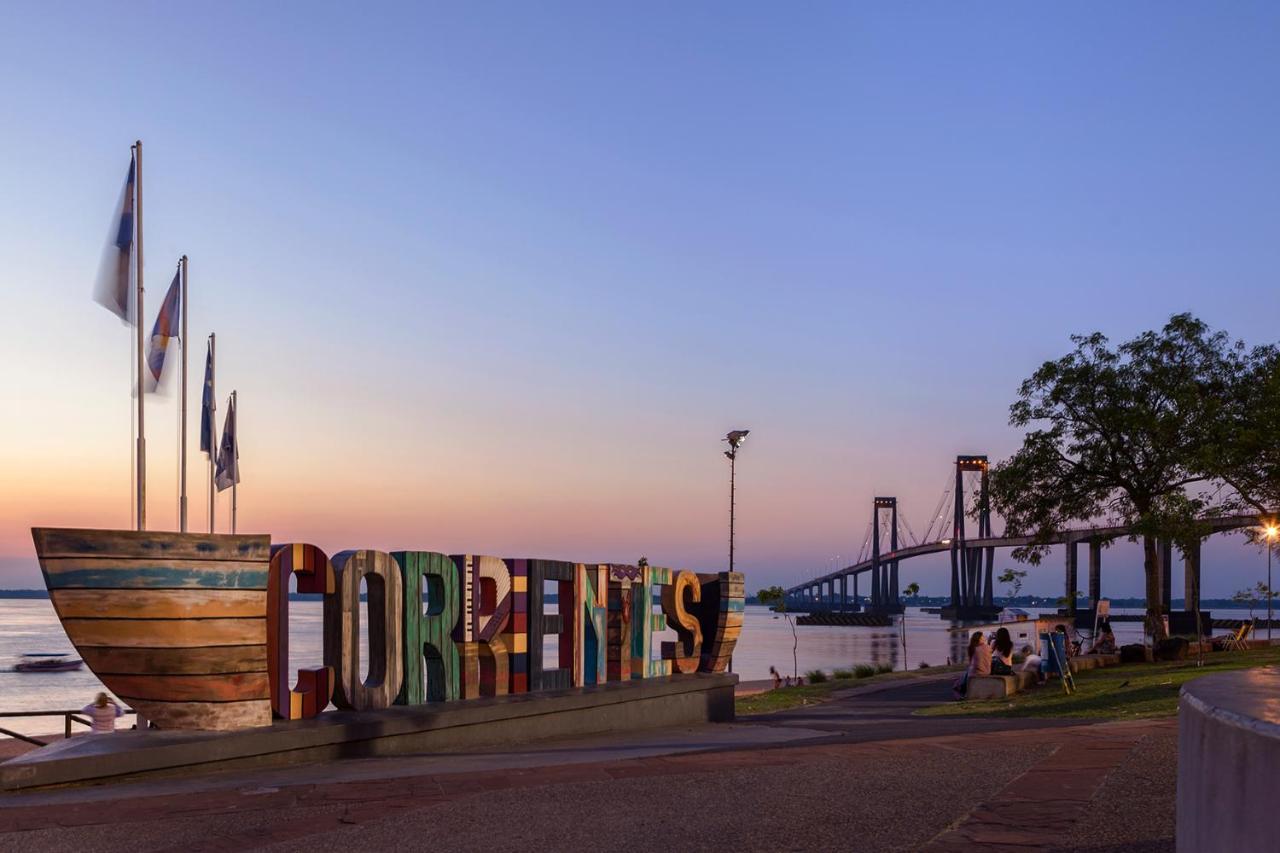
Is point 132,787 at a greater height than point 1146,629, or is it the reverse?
point 132,787

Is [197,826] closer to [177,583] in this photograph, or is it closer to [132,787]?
[132,787]

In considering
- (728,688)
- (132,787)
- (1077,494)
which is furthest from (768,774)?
(1077,494)

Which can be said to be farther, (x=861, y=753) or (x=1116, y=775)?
(x=861, y=753)

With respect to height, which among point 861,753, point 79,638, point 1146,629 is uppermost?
point 79,638

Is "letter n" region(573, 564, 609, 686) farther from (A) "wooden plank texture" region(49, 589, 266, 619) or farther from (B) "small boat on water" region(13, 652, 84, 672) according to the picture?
(B) "small boat on water" region(13, 652, 84, 672)

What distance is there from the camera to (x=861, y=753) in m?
11.3

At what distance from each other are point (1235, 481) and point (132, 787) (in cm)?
3547

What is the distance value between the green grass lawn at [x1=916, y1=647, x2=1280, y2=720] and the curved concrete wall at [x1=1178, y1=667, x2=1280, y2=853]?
11124 mm

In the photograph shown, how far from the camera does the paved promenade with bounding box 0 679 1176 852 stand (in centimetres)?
760

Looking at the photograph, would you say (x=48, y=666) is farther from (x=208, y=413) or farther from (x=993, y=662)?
(x=993, y=662)

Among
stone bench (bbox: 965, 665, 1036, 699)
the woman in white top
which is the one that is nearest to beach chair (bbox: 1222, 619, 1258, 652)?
stone bench (bbox: 965, 665, 1036, 699)

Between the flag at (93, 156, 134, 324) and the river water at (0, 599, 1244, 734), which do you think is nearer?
the flag at (93, 156, 134, 324)

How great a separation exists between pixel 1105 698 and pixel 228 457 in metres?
27.0

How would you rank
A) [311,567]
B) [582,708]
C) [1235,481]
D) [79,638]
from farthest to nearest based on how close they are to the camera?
[1235,481] → [582,708] → [311,567] → [79,638]
